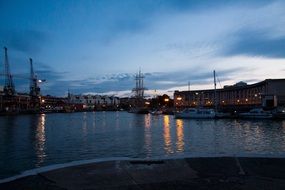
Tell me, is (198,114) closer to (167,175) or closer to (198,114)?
(198,114)

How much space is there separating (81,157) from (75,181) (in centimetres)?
1739

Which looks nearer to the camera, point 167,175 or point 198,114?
point 167,175

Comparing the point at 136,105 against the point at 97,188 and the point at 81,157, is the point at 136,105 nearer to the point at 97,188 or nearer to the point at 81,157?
the point at 81,157

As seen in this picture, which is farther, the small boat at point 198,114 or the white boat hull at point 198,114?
the small boat at point 198,114

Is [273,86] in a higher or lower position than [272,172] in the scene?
higher

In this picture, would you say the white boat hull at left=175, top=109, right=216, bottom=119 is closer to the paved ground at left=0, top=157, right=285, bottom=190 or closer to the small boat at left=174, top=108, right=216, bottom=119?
the small boat at left=174, top=108, right=216, bottom=119

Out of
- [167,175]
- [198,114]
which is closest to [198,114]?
[198,114]

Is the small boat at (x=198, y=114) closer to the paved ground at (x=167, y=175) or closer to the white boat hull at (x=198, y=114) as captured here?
the white boat hull at (x=198, y=114)

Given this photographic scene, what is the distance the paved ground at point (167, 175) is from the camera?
369 inches

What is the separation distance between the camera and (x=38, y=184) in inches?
376

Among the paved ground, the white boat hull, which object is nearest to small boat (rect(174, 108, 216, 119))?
the white boat hull

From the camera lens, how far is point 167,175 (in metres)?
10.4

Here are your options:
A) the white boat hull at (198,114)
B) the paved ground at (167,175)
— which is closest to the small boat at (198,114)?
the white boat hull at (198,114)

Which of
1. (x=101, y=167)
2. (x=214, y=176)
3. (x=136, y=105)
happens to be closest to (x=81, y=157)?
(x=101, y=167)
